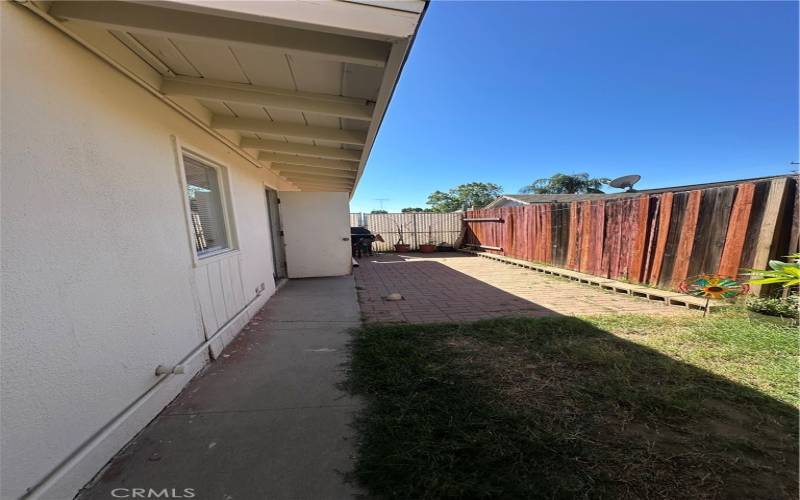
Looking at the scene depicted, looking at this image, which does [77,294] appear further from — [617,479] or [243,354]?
[617,479]

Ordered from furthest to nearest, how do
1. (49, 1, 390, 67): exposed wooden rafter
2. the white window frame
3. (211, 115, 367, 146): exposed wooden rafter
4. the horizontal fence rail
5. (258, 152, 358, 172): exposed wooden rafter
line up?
the horizontal fence rail
(258, 152, 358, 172): exposed wooden rafter
(211, 115, 367, 146): exposed wooden rafter
the white window frame
(49, 1, 390, 67): exposed wooden rafter

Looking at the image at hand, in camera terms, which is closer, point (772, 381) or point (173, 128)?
point (772, 381)

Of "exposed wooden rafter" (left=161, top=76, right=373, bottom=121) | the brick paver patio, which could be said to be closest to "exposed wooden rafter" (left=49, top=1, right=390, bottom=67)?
"exposed wooden rafter" (left=161, top=76, right=373, bottom=121)

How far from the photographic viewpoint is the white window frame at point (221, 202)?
2580mm

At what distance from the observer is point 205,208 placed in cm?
333

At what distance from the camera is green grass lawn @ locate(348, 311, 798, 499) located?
4.75 feet

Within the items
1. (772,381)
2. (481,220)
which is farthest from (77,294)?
(481,220)

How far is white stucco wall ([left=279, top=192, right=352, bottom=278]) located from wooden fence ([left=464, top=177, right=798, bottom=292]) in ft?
17.8

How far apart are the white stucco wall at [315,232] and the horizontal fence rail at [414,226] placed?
22.8 ft

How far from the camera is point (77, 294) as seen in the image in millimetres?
1484

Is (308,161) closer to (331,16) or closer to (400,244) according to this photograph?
(331,16)

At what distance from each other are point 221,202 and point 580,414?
4214mm

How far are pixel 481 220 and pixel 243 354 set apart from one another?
10.5 meters

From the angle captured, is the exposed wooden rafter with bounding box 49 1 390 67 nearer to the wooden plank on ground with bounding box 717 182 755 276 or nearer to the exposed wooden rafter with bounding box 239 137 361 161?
the exposed wooden rafter with bounding box 239 137 361 161
